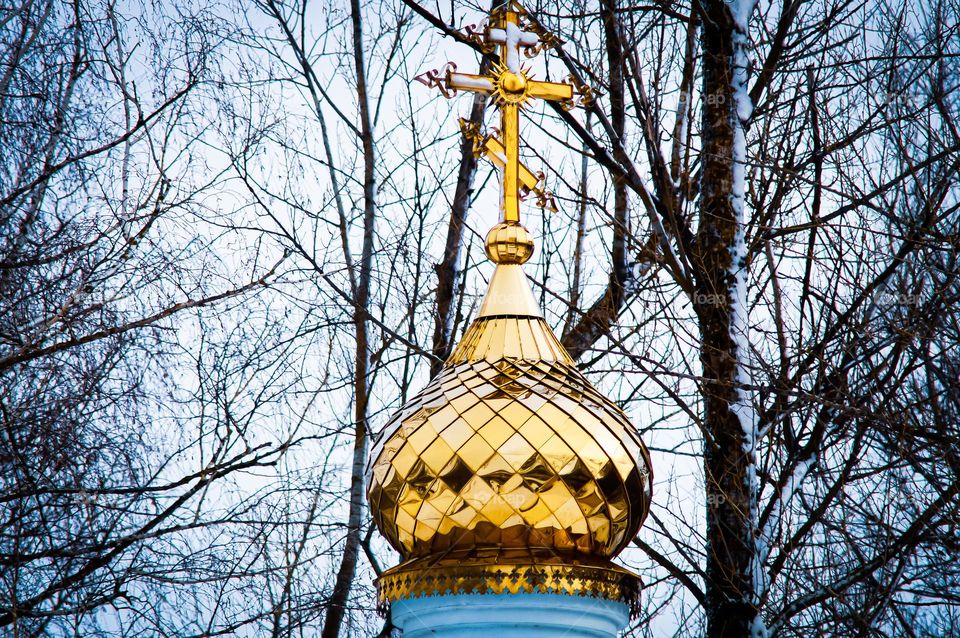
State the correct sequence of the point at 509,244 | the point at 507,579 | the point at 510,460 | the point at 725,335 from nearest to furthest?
the point at 507,579 → the point at 510,460 → the point at 509,244 → the point at 725,335

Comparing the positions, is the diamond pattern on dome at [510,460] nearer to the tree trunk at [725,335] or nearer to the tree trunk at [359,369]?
the tree trunk at [725,335]

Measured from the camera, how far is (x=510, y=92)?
7.72m

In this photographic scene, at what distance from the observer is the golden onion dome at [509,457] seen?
7000 mm

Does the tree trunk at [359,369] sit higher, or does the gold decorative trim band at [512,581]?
the tree trunk at [359,369]

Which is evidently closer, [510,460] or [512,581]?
[512,581]

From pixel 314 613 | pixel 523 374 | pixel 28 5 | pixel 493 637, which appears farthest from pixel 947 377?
pixel 28 5

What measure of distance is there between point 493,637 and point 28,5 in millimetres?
4774

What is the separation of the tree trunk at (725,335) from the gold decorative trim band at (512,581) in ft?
2.82

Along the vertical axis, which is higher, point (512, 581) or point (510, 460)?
point (510, 460)

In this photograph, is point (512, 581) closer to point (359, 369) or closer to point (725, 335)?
point (725, 335)

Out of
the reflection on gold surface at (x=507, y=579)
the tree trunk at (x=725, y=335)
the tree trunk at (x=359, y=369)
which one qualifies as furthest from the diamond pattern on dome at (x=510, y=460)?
the tree trunk at (x=359, y=369)

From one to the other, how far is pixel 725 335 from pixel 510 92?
1.94 metres

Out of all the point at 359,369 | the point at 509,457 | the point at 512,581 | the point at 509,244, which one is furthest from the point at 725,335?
the point at 359,369

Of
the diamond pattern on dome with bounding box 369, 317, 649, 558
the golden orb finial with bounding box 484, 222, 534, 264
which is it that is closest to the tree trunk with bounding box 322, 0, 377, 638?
the diamond pattern on dome with bounding box 369, 317, 649, 558
